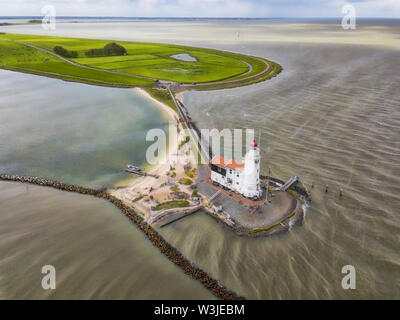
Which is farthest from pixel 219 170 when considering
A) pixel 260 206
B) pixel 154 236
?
pixel 154 236

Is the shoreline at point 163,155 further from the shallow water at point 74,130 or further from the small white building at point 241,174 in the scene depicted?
the small white building at point 241,174

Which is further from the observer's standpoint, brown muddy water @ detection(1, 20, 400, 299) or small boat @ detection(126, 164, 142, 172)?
small boat @ detection(126, 164, 142, 172)

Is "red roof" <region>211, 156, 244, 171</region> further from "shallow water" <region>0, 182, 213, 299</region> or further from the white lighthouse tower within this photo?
"shallow water" <region>0, 182, 213, 299</region>

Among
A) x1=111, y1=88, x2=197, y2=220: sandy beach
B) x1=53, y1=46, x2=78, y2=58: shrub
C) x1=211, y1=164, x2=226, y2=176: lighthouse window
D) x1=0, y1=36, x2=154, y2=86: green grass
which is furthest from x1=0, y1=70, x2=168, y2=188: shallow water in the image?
x1=53, y1=46, x2=78, y2=58: shrub

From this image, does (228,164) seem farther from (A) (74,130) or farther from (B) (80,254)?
(A) (74,130)
